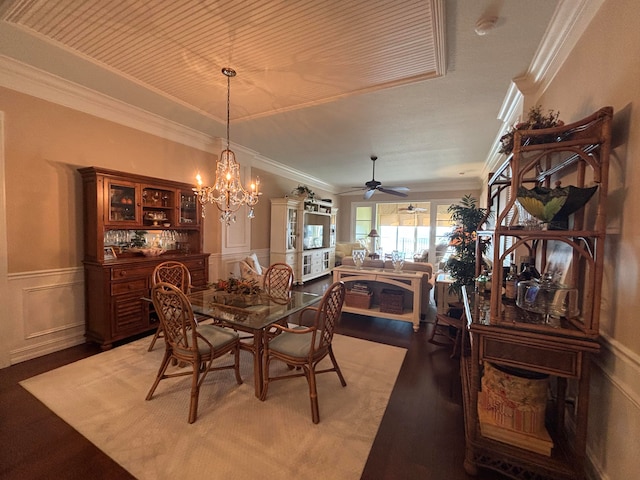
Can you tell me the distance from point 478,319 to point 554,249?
0.87m

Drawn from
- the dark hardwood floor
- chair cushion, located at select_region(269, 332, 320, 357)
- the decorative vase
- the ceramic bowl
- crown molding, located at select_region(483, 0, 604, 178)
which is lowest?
the dark hardwood floor

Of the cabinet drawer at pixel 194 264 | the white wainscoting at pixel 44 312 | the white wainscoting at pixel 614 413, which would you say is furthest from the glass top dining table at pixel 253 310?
the white wainscoting at pixel 614 413

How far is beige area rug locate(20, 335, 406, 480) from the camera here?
62.7 inches

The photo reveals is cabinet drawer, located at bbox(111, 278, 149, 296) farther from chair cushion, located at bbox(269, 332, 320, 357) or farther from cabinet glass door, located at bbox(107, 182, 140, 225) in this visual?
chair cushion, located at bbox(269, 332, 320, 357)

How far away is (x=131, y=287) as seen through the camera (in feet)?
10.2

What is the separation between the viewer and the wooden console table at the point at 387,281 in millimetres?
3742

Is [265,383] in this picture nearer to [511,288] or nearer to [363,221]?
[511,288]

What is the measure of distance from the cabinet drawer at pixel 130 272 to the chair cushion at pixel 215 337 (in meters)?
1.32

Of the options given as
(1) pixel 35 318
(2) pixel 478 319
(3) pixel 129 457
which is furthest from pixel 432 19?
(1) pixel 35 318

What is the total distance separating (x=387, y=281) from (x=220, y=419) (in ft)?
8.79

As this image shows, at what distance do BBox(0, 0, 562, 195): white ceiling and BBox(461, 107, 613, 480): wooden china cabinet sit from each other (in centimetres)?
109

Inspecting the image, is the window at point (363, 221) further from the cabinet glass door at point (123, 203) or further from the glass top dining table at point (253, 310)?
the cabinet glass door at point (123, 203)

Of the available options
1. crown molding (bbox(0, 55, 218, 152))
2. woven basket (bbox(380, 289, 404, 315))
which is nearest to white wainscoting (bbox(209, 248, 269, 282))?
crown molding (bbox(0, 55, 218, 152))

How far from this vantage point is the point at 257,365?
87.4 inches
